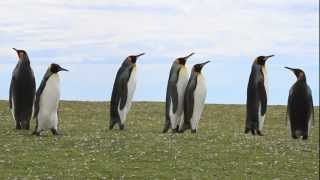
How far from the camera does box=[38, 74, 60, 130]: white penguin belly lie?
1688 cm

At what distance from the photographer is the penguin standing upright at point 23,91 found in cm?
1833

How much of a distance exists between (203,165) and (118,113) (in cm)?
618

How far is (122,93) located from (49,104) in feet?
8.49

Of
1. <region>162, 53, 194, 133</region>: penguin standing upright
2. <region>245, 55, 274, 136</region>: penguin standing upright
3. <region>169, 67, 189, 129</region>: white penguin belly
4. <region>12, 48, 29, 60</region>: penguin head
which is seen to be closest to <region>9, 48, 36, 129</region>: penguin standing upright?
<region>12, 48, 29, 60</region>: penguin head

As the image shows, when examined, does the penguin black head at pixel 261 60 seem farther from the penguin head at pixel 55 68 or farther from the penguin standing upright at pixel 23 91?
the penguin standing upright at pixel 23 91

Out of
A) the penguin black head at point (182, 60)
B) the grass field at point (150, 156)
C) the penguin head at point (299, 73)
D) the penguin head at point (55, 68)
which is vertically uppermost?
the penguin black head at point (182, 60)

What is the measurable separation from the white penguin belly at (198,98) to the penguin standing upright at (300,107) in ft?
8.09

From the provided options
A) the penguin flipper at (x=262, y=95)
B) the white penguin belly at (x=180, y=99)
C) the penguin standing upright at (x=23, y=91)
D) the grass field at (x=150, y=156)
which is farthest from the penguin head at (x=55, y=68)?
the penguin flipper at (x=262, y=95)

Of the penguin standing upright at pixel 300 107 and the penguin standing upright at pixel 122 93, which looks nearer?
the penguin standing upright at pixel 300 107

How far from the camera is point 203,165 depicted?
13.2 meters

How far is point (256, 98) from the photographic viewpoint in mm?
19141

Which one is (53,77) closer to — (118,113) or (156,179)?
(118,113)

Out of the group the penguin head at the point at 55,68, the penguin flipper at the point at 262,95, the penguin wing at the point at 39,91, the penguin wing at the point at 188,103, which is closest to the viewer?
the penguin wing at the point at 39,91

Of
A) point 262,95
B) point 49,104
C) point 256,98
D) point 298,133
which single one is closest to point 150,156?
point 49,104
